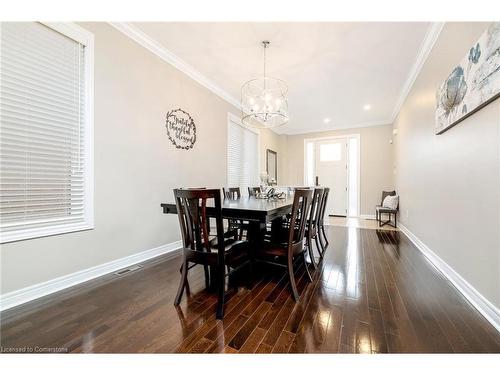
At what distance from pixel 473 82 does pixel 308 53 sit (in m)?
1.84

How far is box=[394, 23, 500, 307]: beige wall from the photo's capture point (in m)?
1.53

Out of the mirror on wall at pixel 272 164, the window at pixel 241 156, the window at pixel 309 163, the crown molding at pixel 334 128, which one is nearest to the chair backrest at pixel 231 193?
the window at pixel 241 156

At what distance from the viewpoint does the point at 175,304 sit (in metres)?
1.71

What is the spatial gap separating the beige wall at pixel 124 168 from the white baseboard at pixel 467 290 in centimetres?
325

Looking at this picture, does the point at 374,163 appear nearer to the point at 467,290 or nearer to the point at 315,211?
the point at 315,211

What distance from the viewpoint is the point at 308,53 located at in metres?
2.92

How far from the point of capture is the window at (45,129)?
167 cm

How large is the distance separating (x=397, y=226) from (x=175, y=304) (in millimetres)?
4971

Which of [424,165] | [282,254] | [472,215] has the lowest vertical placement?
[282,254]

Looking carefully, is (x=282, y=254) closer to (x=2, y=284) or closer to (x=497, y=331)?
(x=497, y=331)

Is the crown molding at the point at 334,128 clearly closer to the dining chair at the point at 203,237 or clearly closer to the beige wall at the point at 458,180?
the beige wall at the point at 458,180

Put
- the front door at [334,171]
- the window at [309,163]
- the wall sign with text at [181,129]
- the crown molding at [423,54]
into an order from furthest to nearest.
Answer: the window at [309,163] → the front door at [334,171] → the wall sign with text at [181,129] → the crown molding at [423,54]

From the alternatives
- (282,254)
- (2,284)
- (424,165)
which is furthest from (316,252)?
(2,284)

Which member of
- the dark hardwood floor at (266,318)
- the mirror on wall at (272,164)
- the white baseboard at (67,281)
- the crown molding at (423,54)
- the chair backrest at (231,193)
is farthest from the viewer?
the mirror on wall at (272,164)
